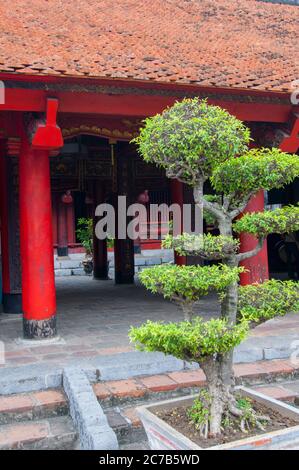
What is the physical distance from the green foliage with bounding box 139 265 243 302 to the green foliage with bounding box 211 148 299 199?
0.68 metres

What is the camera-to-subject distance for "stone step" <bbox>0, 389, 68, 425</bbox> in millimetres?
4520

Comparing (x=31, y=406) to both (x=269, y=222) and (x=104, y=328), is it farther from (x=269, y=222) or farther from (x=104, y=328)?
(x=104, y=328)

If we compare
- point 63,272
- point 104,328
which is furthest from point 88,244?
point 104,328

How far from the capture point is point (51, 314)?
6.53 metres

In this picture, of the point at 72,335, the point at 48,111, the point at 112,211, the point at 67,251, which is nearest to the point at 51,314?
the point at 72,335

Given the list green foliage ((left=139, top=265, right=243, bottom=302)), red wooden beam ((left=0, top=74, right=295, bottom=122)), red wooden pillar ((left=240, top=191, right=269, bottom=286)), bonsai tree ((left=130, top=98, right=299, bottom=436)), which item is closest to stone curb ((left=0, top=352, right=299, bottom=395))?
bonsai tree ((left=130, top=98, right=299, bottom=436))

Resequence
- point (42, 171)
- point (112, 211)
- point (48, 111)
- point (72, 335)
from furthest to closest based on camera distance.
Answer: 1. point (112, 211)
2. point (72, 335)
3. point (42, 171)
4. point (48, 111)

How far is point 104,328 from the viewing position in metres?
7.33

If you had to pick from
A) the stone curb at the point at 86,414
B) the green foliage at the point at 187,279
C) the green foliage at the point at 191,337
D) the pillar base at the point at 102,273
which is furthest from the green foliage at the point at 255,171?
the pillar base at the point at 102,273

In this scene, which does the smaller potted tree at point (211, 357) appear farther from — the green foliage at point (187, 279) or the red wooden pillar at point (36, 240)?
the red wooden pillar at point (36, 240)

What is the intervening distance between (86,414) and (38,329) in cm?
245

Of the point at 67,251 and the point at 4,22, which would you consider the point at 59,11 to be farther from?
the point at 67,251

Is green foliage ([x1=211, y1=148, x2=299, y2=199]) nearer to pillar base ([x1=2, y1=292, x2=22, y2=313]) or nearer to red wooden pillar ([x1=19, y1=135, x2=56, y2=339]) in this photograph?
red wooden pillar ([x1=19, y1=135, x2=56, y2=339])

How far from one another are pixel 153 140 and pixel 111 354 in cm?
286
